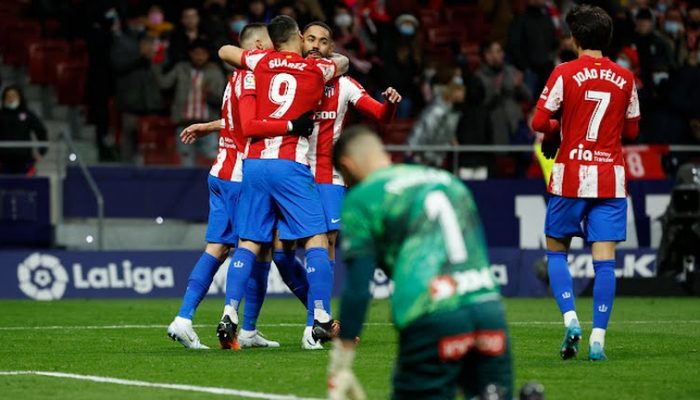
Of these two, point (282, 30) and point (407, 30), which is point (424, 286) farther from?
point (407, 30)

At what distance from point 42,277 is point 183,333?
8.32m

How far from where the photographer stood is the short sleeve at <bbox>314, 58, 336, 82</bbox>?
478 inches

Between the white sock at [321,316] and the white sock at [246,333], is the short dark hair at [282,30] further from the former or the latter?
the white sock at [246,333]

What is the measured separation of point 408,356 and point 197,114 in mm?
16031

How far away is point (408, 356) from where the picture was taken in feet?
22.0

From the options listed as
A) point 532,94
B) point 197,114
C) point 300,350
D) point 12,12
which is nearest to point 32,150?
point 197,114

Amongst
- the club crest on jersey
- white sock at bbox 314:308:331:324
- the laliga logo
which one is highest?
the club crest on jersey

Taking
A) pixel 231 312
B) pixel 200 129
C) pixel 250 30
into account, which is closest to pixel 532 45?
pixel 250 30

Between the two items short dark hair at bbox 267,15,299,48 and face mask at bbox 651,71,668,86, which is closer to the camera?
short dark hair at bbox 267,15,299,48

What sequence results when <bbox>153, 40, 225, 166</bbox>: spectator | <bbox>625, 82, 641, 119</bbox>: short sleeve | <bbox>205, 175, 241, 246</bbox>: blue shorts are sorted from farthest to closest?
1. <bbox>153, 40, 225, 166</bbox>: spectator
2. <bbox>205, 175, 241, 246</bbox>: blue shorts
3. <bbox>625, 82, 641, 119</bbox>: short sleeve

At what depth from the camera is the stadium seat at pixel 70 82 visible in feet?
81.0

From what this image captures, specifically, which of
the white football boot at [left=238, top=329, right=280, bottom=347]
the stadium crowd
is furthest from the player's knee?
the stadium crowd

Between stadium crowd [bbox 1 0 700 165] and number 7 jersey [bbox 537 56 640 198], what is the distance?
9.56 metres

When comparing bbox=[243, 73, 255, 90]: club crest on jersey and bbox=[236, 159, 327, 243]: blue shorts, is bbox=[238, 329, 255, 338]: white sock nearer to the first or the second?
bbox=[236, 159, 327, 243]: blue shorts
